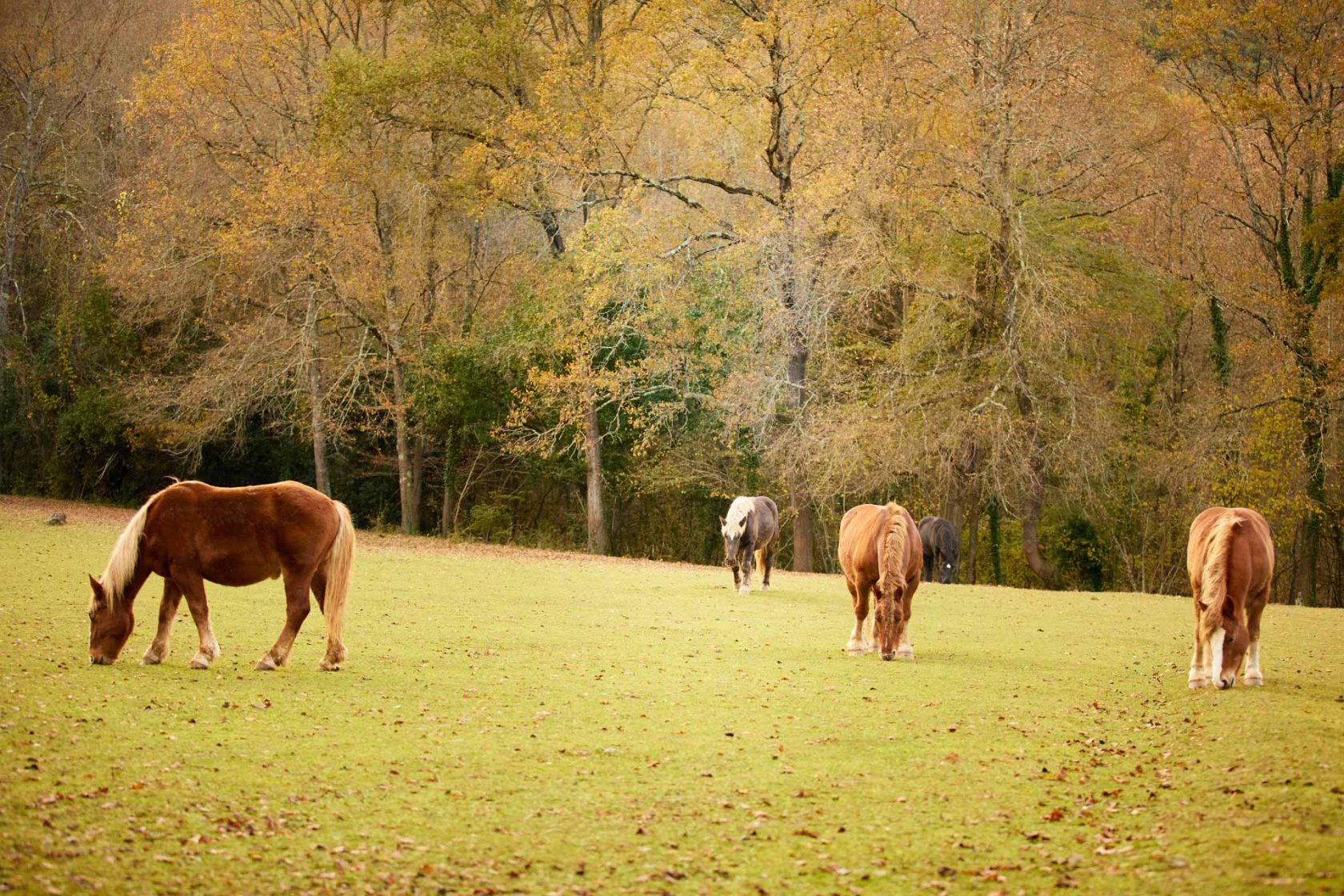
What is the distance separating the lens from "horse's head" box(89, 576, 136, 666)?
10.1 metres

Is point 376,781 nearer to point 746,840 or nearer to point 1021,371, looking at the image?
point 746,840

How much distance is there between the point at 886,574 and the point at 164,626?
6.66m

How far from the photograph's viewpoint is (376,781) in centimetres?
723

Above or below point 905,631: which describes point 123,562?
above

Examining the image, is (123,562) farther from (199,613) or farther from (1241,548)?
(1241,548)

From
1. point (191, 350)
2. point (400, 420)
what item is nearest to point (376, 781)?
point (400, 420)

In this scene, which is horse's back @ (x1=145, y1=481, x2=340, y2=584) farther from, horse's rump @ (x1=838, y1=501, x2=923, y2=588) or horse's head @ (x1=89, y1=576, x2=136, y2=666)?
horse's rump @ (x1=838, y1=501, x2=923, y2=588)

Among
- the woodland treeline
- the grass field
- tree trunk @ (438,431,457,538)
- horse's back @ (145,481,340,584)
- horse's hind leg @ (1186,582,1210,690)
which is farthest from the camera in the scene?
tree trunk @ (438,431,457,538)

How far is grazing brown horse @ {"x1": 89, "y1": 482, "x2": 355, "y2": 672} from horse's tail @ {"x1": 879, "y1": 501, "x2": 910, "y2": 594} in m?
5.16

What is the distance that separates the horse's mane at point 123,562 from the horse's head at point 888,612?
677 cm

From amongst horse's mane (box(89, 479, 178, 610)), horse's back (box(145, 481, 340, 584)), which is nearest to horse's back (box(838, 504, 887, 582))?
horse's back (box(145, 481, 340, 584))

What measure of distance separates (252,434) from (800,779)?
32908mm

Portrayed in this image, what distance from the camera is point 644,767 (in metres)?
7.98

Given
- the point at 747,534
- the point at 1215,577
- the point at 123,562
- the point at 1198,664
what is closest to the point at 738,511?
the point at 747,534
